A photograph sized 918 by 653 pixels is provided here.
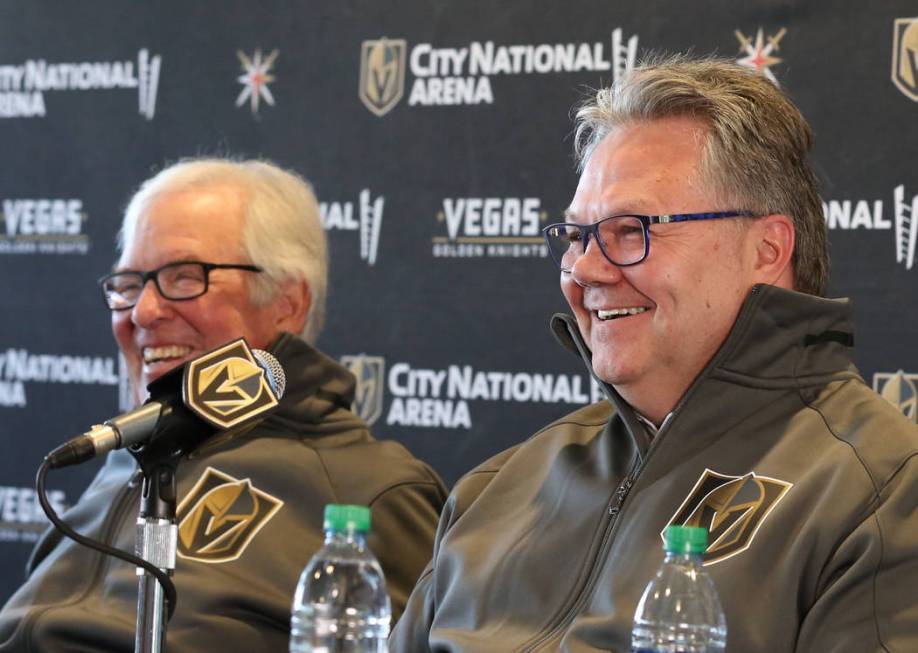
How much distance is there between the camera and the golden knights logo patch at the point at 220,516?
Answer: 2.73 meters

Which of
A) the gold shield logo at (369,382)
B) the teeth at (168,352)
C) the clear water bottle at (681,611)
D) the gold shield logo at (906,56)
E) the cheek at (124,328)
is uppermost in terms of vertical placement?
A: the gold shield logo at (906,56)

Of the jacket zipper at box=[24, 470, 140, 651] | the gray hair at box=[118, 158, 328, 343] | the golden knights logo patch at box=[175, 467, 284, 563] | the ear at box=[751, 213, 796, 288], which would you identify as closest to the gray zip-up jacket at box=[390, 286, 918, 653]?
the ear at box=[751, 213, 796, 288]

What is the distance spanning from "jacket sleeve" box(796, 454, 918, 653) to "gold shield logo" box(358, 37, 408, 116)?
84.7 inches

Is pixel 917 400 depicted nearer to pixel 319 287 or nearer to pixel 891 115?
pixel 891 115

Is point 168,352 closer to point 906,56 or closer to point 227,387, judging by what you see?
point 227,387

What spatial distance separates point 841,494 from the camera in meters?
1.92

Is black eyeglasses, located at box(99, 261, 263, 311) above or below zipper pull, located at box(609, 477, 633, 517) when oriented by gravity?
above

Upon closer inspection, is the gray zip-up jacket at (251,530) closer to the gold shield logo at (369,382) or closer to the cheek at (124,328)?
the cheek at (124,328)

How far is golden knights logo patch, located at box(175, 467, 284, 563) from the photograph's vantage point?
8.95ft

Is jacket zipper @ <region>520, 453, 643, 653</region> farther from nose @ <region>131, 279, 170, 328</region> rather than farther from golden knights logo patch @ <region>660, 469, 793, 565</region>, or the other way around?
nose @ <region>131, 279, 170, 328</region>

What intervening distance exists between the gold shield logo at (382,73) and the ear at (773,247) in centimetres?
164

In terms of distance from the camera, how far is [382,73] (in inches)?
146

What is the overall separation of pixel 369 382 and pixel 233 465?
859mm

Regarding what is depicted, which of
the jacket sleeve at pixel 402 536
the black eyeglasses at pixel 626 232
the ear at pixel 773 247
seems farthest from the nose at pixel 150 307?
the ear at pixel 773 247
